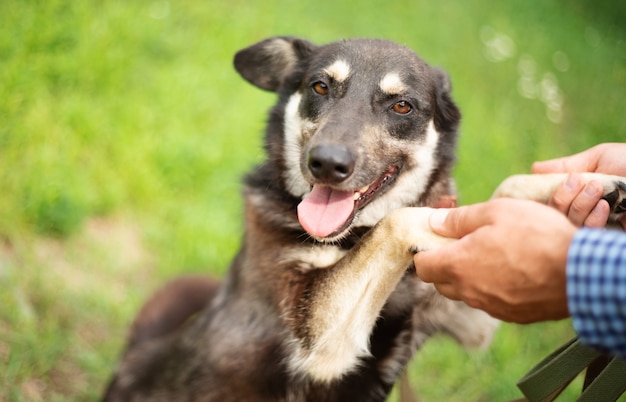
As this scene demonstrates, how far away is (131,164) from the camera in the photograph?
4.29m

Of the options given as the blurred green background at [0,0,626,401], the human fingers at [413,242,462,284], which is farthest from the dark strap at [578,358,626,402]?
the blurred green background at [0,0,626,401]

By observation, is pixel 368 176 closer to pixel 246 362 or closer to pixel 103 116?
pixel 246 362

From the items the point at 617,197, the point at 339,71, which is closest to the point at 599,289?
the point at 617,197

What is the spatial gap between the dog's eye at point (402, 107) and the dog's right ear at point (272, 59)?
2.03ft

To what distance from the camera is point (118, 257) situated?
13.0ft

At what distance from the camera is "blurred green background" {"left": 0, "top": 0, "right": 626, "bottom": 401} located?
11.3 feet

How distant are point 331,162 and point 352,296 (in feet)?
1.84

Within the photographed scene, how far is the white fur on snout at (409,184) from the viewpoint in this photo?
278 cm

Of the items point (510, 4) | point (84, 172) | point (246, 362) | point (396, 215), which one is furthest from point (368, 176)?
point (510, 4)

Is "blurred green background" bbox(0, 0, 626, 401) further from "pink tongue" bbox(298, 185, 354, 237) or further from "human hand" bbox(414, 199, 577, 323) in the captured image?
"human hand" bbox(414, 199, 577, 323)

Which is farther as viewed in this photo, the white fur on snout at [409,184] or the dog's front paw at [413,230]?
the white fur on snout at [409,184]

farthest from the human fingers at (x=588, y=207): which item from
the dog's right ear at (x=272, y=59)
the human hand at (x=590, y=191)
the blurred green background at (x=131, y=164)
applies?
the dog's right ear at (x=272, y=59)

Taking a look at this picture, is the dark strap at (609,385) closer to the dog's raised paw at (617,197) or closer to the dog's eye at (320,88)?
the dog's raised paw at (617,197)

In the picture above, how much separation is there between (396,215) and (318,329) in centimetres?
61
